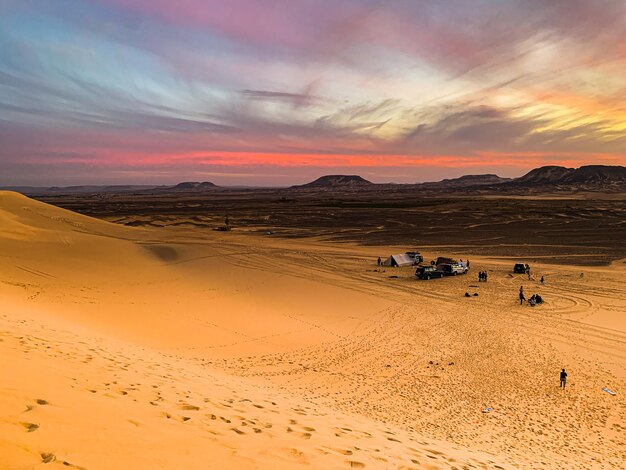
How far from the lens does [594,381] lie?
14086 mm

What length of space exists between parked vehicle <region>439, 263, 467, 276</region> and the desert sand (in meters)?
0.96

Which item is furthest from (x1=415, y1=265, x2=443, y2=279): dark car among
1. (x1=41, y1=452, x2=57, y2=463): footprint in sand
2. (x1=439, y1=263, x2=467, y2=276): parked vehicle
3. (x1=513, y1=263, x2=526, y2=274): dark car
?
(x1=41, y1=452, x2=57, y2=463): footprint in sand

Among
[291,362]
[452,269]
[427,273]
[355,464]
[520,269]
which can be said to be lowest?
[291,362]

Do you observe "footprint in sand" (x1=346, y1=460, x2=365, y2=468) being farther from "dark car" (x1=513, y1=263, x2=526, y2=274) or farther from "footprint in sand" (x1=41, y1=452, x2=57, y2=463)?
"dark car" (x1=513, y1=263, x2=526, y2=274)

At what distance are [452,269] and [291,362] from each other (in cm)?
2125

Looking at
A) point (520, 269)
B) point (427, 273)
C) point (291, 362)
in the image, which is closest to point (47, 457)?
point (291, 362)

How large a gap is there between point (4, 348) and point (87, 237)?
30.1 meters

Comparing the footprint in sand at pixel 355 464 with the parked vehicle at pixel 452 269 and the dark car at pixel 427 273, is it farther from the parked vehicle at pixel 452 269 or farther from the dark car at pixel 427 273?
the parked vehicle at pixel 452 269

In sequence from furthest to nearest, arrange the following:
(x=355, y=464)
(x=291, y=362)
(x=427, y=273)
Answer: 1. (x=427, y=273)
2. (x=291, y=362)
3. (x=355, y=464)

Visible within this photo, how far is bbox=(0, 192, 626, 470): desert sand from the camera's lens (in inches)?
208

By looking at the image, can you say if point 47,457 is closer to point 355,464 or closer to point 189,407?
point 189,407

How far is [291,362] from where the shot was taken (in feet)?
49.3

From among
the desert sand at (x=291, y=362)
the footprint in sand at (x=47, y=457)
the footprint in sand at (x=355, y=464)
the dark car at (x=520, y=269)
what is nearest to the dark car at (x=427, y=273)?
the desert sand at (x=291, y=362)

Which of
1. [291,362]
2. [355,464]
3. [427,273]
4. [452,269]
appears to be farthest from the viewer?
[452,269]
